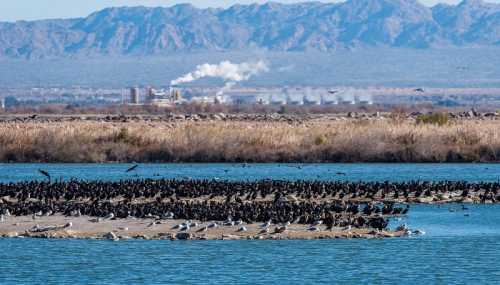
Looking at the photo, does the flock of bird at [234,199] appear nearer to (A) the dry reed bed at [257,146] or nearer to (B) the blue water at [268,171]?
(B) the blue water at [268,171]

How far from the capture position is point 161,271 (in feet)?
84.5

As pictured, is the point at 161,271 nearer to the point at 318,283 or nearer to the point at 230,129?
the point at 318,283

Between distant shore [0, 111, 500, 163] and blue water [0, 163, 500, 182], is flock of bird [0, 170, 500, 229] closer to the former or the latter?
blue water [0, 163, 500, 182]

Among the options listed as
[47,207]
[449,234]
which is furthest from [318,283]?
[47,207]

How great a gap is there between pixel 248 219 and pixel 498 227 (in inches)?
251

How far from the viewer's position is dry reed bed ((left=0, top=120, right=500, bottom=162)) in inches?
2411

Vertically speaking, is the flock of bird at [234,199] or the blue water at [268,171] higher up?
the blue water at [268,171]

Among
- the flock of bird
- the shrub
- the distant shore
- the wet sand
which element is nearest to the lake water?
the wet sand

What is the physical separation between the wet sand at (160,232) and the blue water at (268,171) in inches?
714

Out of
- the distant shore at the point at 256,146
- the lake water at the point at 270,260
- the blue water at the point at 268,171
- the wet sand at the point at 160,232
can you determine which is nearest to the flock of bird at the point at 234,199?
the wet sand at the point at 160,232

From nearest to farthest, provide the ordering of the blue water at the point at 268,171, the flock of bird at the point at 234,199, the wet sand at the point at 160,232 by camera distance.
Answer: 1. the wet sand at the point at 160,232
2. the flock of bird at the point at 234,199
3. the blue water at the point at 268,171

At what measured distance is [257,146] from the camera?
205 feet

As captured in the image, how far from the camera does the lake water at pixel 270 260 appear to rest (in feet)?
82.2

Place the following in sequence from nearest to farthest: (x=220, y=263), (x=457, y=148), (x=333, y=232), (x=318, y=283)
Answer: (x=318, y=283), (x=220, y=263), (x=333, y=232), (x=457, y=148)
